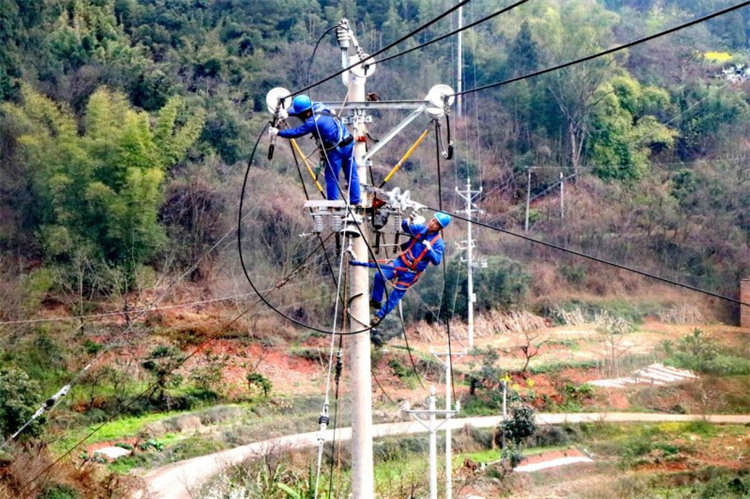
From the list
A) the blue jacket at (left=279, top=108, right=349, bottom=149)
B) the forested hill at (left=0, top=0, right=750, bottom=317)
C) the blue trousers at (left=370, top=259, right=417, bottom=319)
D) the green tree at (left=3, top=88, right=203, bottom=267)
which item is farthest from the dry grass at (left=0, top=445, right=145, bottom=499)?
the green tree at (left=3, top=88, right=203, bottom=267)

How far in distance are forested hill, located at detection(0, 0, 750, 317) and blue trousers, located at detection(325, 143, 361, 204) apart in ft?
48.9

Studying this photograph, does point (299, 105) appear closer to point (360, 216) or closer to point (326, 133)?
point (326, 133)

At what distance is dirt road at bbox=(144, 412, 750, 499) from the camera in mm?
15758

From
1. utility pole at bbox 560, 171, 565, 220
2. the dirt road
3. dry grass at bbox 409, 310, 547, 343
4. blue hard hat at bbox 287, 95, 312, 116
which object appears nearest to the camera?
blue hard hat at bbox 287, 95, 312, 116

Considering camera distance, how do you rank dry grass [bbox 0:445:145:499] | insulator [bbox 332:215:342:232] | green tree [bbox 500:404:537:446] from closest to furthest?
insulator [bbox 332:215:342:232]
dry grass [bbox 0:445:145:499]
green tree [bbox 500:404:537:446]

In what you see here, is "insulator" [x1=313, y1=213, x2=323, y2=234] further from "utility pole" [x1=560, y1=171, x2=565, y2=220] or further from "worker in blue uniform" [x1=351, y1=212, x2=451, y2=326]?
"utility pole" [x1=560, y1=171, x2=565, y2=220]

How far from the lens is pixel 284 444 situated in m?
17.5

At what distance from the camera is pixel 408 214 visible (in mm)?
8430

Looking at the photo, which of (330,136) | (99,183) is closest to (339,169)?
(330,136)

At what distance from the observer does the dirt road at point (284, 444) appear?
1576 centimetres

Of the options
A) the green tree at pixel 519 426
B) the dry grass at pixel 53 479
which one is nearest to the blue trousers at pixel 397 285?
the dry grass at pixel 53 479

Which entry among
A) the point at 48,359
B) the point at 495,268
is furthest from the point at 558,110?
the point at 48,359

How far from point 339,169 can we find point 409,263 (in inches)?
41.2

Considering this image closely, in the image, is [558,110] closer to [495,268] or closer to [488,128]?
[488,128]
